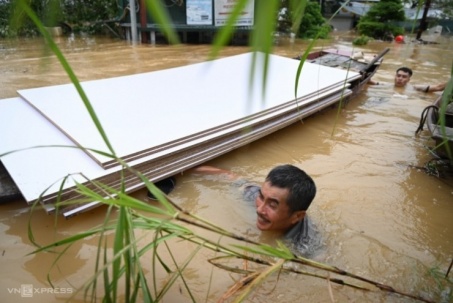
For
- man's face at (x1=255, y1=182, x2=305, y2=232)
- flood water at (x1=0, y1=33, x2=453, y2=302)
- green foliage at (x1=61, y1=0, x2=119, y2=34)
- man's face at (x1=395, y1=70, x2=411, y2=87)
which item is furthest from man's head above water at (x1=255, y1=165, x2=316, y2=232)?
green foliage at (x1=61, y1=0, x2=119, y2=34)

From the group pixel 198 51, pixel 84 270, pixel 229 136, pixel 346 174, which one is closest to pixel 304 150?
pixel 346 174

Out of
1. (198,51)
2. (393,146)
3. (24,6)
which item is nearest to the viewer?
(24,6)

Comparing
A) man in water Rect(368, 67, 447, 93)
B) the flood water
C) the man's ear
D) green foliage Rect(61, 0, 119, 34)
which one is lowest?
the flood water

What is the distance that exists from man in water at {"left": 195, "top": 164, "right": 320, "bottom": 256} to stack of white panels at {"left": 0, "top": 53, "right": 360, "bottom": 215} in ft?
1.48

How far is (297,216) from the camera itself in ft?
7.66

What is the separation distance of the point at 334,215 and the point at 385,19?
17267mm

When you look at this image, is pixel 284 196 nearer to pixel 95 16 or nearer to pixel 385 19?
pixel 95 16

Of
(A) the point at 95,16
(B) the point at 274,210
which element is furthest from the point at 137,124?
(A) the point at 95,16

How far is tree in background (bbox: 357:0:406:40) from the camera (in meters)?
15.8

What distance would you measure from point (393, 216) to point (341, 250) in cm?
85

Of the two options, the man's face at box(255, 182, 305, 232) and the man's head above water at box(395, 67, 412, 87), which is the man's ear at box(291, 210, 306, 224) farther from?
the man's head above water at box(395, 67, 412, 87)

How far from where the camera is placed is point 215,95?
3.95 metres

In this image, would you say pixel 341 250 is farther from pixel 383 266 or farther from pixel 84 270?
pixel 84 270

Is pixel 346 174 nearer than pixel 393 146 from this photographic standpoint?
Yes
